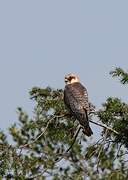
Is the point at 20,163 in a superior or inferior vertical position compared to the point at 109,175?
superior

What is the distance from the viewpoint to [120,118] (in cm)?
1171

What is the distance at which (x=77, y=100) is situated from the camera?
1398cm

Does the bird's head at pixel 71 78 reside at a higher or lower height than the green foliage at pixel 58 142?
higher

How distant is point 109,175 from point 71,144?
173 centimetres

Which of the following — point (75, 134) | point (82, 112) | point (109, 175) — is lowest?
point (109, 175)

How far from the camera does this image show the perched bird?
39.8ft

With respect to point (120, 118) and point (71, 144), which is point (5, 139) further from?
point (120, 118)

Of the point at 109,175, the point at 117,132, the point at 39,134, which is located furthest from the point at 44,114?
the point at 109,175

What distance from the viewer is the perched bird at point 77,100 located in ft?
39.8

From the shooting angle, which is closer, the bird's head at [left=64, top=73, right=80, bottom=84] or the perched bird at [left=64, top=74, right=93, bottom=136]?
the perched bird at [left=64, top=74, right=93, bottom=136]

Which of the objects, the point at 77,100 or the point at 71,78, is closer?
the point at 77,100

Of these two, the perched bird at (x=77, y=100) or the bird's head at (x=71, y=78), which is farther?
the bird's head at (x=71, y=78)

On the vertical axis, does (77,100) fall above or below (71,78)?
below

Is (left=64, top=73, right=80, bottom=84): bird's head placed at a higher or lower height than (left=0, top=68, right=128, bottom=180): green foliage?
higher
